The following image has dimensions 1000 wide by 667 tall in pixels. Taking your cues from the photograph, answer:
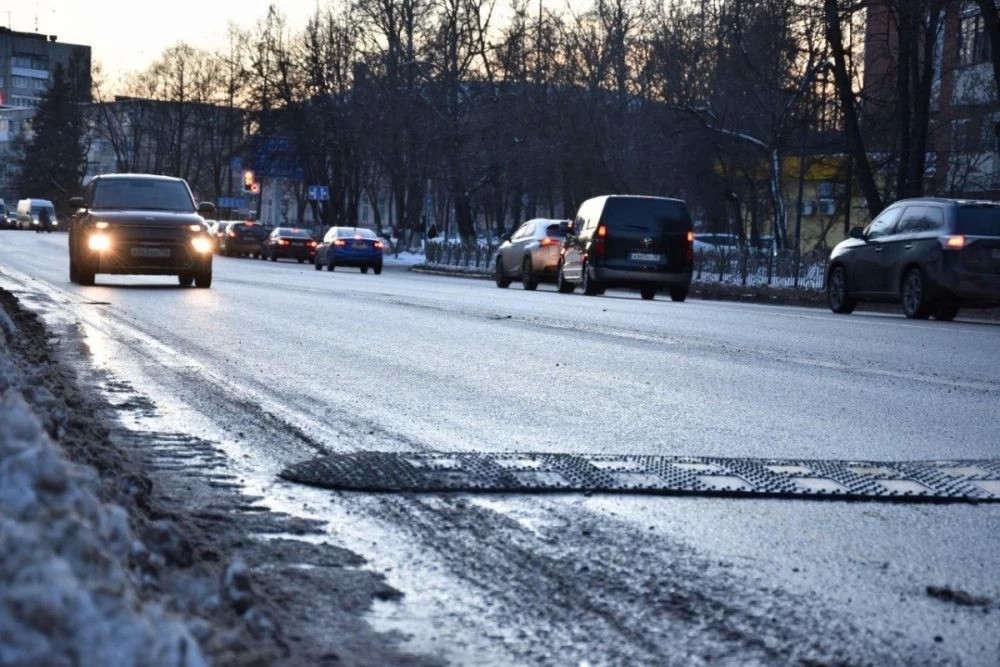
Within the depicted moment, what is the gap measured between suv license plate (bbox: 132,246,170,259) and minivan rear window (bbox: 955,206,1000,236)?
11093mm

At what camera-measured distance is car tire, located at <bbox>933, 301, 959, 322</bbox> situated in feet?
73.7

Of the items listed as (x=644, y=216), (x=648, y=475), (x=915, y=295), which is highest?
(x=644, y=216)

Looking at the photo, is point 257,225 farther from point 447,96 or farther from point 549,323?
point 549,323

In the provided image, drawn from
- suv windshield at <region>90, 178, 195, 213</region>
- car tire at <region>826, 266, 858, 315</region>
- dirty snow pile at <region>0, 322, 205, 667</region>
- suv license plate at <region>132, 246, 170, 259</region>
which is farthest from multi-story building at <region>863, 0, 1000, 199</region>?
dirty snow pile at <region>0, 322, 205, 667</region>

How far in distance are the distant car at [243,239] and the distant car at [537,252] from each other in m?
37.1

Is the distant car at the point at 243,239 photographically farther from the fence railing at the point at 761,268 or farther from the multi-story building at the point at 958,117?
the fence railing at the point at 761,268

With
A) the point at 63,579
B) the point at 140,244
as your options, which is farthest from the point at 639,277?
the point at 63,579

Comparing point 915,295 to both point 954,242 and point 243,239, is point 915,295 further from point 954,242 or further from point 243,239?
point 243,239

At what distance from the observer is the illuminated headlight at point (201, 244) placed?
24.4 m

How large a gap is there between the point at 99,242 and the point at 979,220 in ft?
40.5

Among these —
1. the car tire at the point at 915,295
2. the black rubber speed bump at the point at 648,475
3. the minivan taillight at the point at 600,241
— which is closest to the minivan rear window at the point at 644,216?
the minivan taillight at the point at 600,241

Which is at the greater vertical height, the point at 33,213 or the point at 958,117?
the point at 958,117

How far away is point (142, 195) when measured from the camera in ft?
84.2

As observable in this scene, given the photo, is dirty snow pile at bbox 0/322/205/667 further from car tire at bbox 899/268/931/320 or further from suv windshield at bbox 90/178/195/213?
suv windshield at bbox 90/178/195/213
